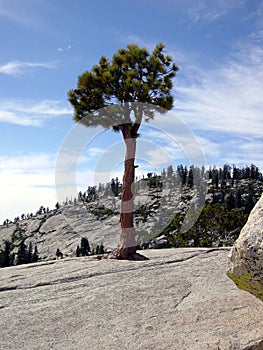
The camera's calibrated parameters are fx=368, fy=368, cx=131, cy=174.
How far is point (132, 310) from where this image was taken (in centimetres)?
979

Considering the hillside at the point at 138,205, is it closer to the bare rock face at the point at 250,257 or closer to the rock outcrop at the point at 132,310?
the rock outcrop at the point at 132,310

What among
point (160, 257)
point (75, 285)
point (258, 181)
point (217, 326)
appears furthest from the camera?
point (258, 181)

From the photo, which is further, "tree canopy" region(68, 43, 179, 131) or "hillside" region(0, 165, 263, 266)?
"hillside" region(0, 165, 263, 266)

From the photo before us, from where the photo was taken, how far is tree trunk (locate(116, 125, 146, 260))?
18406mm

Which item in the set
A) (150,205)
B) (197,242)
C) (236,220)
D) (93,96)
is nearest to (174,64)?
(93,96)

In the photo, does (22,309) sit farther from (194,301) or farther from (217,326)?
(217,326)

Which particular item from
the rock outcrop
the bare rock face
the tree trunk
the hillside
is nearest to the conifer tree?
the tree trunk

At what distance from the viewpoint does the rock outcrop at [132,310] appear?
7977 millimetres

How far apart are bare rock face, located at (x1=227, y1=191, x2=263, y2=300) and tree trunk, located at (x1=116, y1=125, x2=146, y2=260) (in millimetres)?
11778

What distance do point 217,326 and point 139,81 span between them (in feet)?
42.1

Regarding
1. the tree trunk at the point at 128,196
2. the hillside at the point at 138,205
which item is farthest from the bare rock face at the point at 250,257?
the hillside at the point at 138,205

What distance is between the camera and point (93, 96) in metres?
19.3

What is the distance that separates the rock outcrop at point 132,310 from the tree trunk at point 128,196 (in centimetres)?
375

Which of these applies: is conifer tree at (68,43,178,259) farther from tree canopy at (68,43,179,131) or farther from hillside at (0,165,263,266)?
hillside at (0,165,263,266)
